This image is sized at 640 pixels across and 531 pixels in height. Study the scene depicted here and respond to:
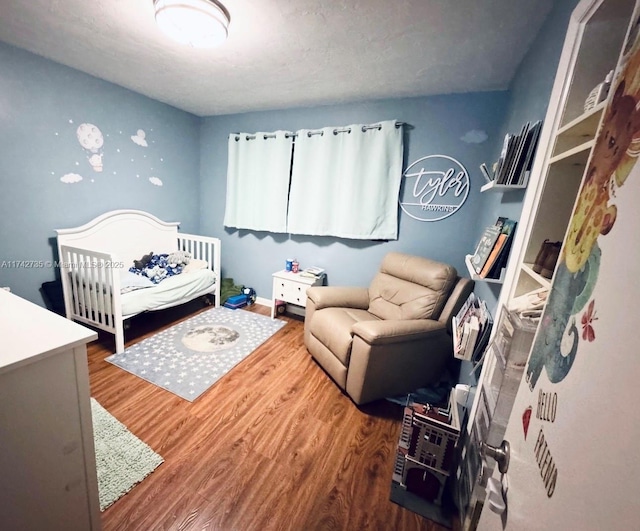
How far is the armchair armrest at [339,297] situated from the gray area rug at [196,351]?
70 cm

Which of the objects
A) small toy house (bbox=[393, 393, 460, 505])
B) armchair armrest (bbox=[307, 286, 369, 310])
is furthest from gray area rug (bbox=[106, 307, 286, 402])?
small toy house (bbox=[393, 393, 460, 505])

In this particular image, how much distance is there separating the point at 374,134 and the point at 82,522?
9.85 ft

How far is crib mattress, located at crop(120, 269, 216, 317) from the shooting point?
91.0 inches

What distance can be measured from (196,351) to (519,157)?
2572 millimetres

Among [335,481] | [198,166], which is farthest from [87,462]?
[198,166]

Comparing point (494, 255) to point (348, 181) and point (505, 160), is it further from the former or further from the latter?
point (348, 181)

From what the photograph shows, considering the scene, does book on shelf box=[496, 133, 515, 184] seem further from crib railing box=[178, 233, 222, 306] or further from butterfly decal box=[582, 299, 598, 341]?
crib railing box=[178, 233, 222, 306]

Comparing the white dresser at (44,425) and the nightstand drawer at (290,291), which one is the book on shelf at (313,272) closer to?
the nightstand drawer at (290,291)

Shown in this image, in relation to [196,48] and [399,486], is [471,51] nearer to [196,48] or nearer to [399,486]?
[196,48]

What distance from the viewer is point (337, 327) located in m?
2.03

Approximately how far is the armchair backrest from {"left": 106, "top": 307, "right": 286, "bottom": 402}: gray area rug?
1178 millimetres

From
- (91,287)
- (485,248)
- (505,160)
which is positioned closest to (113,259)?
(91,287)

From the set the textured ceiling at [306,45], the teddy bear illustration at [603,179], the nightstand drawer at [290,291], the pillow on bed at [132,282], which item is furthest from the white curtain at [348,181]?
the teddy bear illustration at [603,179]

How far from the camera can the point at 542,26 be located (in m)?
1.41
